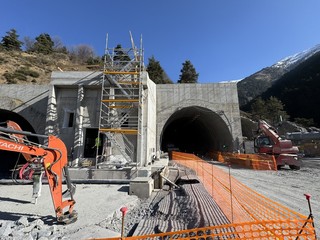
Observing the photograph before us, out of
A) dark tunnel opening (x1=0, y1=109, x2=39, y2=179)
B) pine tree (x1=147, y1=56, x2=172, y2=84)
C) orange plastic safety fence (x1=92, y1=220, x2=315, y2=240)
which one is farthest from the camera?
pine tree (x1=147, y1=56, x2=172, y2=84)

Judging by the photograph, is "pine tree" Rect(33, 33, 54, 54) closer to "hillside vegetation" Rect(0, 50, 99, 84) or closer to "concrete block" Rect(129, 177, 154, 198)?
"hillside vegetation" Rect(0, 50, 99, 84)

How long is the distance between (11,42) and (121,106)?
2127 inches

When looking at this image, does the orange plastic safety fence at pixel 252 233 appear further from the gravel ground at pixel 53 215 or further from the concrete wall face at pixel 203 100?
the concrete wall face at pixel 203 100

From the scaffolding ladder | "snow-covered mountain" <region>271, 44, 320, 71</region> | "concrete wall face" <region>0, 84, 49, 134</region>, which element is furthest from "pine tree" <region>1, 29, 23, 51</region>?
"snow-covered mountain" <region>271, 44, 320, 71</region>

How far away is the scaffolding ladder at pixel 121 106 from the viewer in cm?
1524

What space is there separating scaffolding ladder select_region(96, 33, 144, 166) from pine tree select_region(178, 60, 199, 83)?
3493cm

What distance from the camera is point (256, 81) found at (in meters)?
109

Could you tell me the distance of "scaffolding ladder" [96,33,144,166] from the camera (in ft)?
50.0

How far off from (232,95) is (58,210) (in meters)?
22.2

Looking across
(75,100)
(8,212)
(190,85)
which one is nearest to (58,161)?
(8,212)

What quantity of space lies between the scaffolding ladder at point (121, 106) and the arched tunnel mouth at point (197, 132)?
855 centimetres

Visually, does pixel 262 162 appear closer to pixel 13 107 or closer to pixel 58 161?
pixel 58 161

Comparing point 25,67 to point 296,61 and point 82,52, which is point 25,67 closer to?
point 82,52

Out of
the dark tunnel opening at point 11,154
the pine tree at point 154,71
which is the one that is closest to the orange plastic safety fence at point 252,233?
the dark tunnel opening at point 11,154
